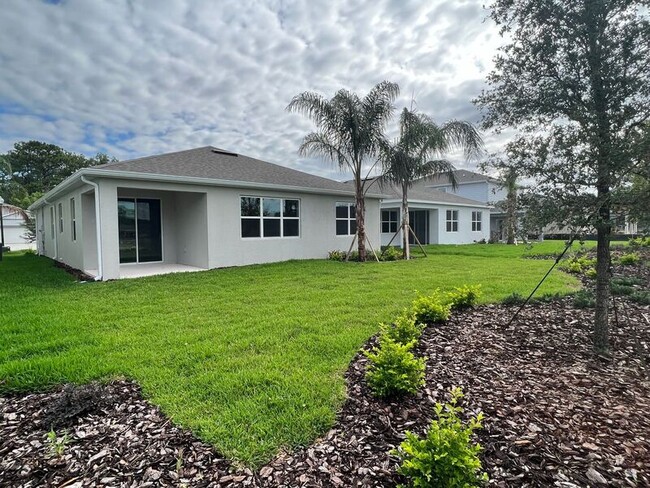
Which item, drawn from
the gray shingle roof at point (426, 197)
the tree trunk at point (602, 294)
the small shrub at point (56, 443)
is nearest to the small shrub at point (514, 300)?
the tree trunk at point (602, 294)

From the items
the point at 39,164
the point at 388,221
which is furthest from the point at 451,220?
the point at 39,164

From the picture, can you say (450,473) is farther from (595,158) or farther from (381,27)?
(381,27)

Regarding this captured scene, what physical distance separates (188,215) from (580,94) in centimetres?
1092

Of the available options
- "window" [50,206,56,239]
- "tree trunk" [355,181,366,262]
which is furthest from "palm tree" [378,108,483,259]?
"window" [50,206,56,239]

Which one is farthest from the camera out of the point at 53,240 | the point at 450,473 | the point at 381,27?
the point at 53,240

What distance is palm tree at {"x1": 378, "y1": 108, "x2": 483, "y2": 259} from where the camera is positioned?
39.9ft

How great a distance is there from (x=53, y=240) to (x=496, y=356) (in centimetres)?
1805

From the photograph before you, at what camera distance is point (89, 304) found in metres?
6.48

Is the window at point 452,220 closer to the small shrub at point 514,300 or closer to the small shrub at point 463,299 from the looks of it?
the small shrub at point 514,300

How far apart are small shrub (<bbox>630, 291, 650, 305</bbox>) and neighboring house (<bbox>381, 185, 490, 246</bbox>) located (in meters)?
15.0

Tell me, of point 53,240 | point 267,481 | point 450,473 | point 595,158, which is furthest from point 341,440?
point 53,240

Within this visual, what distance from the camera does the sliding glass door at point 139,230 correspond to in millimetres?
11578

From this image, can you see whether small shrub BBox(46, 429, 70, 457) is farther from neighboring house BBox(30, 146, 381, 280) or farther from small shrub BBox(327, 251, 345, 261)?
small shrub BBox(327, 251, 345, 261)

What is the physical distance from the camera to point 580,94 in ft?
12.4
